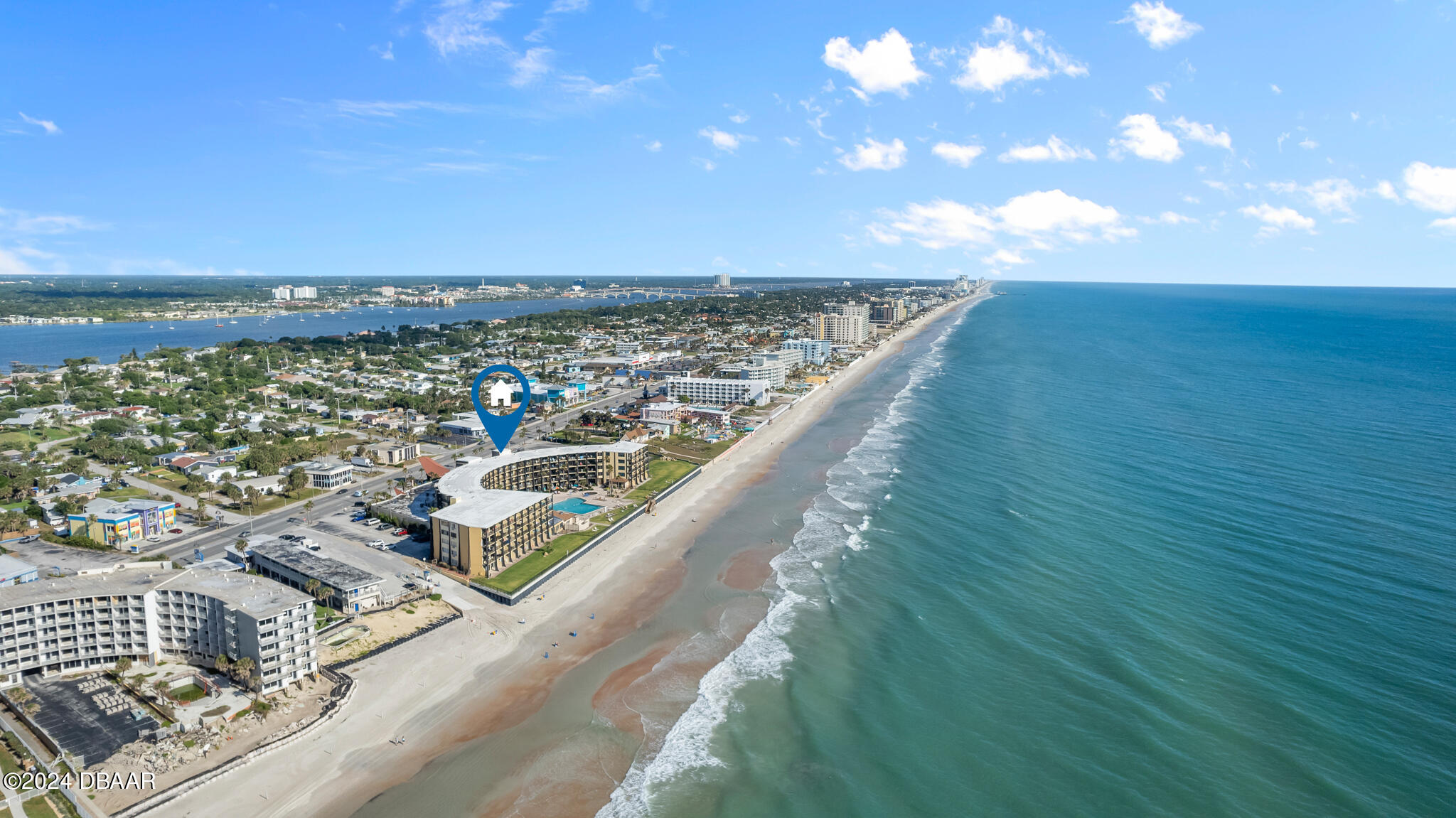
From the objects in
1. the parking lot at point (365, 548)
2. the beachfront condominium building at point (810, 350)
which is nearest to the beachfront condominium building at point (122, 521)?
the parking lot at point (365, 548)

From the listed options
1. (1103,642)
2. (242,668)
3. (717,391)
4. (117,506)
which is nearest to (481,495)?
(242,668)

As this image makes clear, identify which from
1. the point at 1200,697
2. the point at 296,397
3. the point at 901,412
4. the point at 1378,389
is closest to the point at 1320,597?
the point at 1200,697

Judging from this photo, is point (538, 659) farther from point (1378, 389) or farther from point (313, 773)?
point (1378, 389)

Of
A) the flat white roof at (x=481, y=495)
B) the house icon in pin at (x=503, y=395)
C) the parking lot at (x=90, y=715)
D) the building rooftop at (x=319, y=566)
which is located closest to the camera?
the parking lot at (x=90, y=715)

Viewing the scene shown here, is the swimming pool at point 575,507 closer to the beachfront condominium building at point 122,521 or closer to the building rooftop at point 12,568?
the beachfront condominium building at point 122,521

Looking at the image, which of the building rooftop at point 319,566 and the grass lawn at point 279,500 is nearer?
the building rooftop at point 319,566

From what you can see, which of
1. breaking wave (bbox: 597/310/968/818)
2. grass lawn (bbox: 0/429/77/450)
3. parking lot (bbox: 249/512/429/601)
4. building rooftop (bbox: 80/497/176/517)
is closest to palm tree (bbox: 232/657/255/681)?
parking lot (bbox: 249/512/429/601)
